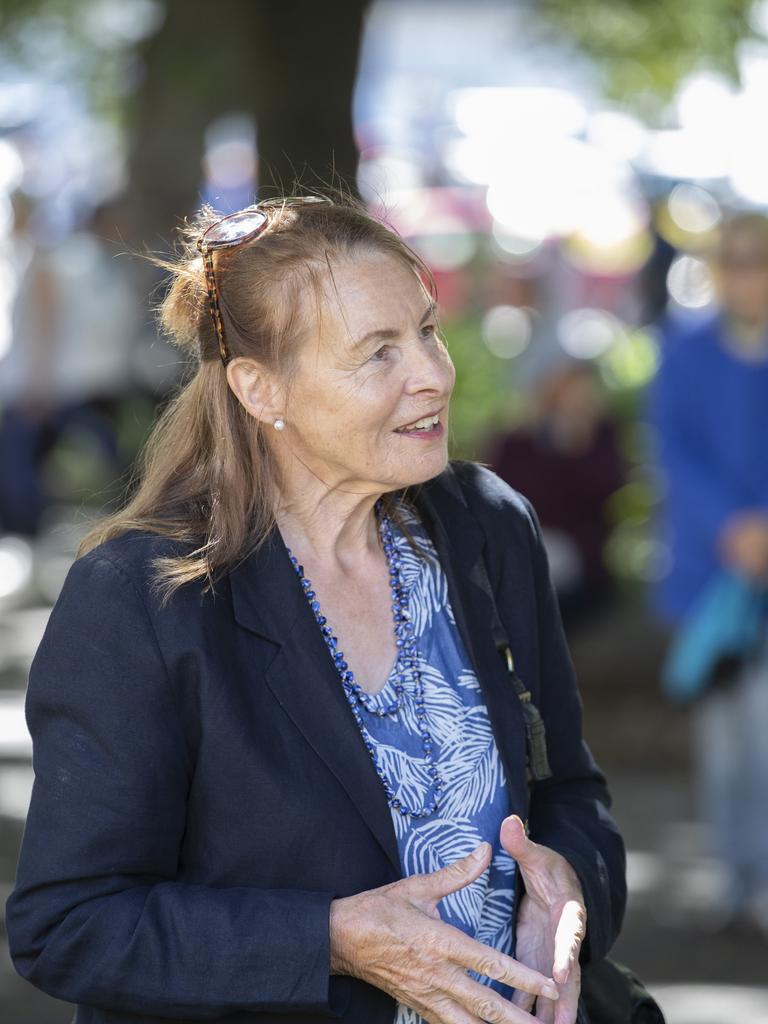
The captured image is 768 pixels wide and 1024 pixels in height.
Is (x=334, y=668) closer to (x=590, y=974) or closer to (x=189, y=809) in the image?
(x=189, y=809)

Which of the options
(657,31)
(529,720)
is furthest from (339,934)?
(657,31)

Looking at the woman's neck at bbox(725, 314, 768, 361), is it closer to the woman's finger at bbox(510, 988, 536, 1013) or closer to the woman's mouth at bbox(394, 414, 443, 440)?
the woman's mouth at bbox(394, 414, 443, 440)

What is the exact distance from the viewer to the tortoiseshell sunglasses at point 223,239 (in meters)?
2.37

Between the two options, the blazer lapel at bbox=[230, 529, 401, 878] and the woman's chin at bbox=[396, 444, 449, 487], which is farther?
the woman's chin at bbox=[396, 444, 449, 487]

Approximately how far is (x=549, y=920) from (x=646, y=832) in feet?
12.3

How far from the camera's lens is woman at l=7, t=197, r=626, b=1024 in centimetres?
210

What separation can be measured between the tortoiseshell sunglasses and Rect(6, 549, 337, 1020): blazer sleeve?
1.53 ft

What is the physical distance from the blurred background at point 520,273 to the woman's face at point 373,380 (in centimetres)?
46

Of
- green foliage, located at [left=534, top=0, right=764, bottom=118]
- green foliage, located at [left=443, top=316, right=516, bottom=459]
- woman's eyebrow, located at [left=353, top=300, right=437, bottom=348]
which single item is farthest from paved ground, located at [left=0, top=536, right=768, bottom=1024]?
green foliage, located at [left=534, top=0, right=764, bottom=118]

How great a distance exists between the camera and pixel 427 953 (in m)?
2.06

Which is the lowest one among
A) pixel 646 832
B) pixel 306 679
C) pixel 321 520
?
pixel 646 832

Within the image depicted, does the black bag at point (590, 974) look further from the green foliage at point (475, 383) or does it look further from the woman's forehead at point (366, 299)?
the green foliage at point (475, 383)

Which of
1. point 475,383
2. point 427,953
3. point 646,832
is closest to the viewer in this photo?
point 427,953

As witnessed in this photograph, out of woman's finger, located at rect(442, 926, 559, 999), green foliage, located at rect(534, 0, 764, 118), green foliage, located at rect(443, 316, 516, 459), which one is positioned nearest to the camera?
woman's finger, located at rect(442, 926, 559, 999)
